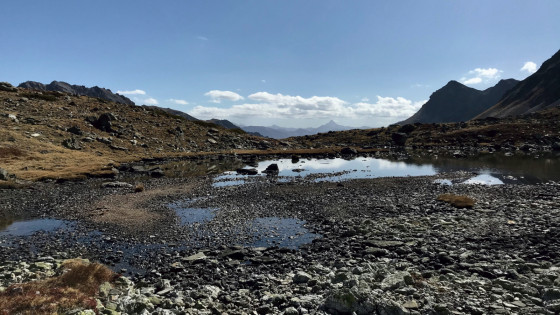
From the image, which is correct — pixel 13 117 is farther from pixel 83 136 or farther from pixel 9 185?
pixel 9 185

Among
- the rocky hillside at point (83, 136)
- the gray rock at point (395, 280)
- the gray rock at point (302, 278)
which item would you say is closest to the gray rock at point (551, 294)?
the gray rock at point (395, 280)

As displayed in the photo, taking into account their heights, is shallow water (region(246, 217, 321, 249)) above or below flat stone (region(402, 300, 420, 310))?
below

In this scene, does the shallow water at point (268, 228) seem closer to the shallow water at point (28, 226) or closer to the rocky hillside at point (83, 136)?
the shallow water at point (28, 226)

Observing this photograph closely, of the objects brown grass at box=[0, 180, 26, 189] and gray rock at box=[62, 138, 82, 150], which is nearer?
brown grass at box=[0, 180, 26, 189]

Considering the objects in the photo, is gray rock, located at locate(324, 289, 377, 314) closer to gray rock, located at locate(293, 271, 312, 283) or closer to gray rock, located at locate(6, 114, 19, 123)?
gray rock, located at locate(293, 271, 312, 283)

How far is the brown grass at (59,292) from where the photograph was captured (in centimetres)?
1111

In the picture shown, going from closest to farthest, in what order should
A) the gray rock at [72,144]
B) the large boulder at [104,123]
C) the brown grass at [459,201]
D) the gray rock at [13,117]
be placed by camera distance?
1. the brown grass at [459,201]
2. the gray rock at [72,144]
3. the gray rock at [13,117]
4. the large boulder at [104,123]

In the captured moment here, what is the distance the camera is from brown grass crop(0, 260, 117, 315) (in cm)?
1111

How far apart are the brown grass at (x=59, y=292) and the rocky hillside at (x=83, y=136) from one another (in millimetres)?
42458

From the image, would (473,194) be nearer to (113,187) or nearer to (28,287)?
(28,287)

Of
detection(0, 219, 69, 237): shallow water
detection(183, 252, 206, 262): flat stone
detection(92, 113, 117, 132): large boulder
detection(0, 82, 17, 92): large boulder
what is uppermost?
detection(0, 82, 17, 92): large boulder

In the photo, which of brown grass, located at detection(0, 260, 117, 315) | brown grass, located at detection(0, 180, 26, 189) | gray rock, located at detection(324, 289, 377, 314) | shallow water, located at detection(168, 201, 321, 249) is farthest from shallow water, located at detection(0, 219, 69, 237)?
gray rock, located at detection(324, 289, 377, 314)

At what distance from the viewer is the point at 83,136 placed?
84375mm

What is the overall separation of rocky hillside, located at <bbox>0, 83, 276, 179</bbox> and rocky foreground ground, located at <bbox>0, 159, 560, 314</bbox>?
27545 mm
